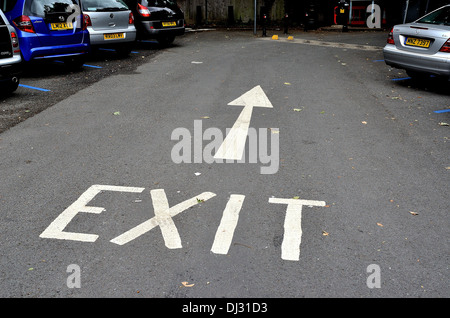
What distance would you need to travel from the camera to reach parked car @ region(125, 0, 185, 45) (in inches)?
575

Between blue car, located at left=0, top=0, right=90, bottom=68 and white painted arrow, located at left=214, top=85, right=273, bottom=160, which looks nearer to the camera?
white painted arrow, located at left=214, top=85, right=273, bottom=160

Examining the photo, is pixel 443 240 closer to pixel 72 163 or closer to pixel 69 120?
pixel 72 163

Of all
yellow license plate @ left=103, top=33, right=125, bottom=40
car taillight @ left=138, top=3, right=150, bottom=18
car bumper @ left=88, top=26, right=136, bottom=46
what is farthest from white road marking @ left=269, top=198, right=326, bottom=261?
car taillight @ left=138, top=3, right=150, bottom=18

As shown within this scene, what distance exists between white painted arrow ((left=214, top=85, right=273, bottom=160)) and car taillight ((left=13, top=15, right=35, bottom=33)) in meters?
5.11

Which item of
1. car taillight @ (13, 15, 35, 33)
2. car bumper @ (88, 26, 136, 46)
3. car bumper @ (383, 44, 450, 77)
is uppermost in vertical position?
car taillight @ (13, 15, 35, 33)

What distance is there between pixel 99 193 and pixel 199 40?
1389 cm

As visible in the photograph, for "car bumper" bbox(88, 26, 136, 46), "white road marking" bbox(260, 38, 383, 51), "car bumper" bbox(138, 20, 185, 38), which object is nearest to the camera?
"car bumper" bbox(88, 26, 136, 46)

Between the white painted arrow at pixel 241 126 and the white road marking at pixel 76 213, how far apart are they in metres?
1.53

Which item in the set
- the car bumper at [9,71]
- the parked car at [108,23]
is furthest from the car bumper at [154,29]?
the car bumper at [9,71]

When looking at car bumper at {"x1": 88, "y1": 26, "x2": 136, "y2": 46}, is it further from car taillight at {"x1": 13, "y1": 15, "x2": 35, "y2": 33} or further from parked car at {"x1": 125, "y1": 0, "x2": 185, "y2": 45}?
car taillight at {"x1": 13, "y1": 15, "x2": 35, "y2": 33}

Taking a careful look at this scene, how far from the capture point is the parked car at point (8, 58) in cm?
865

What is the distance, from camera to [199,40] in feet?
58.4

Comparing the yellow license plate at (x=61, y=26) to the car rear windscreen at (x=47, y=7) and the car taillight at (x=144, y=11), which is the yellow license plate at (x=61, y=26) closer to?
the car rear windscreen at (x=47, y=7)

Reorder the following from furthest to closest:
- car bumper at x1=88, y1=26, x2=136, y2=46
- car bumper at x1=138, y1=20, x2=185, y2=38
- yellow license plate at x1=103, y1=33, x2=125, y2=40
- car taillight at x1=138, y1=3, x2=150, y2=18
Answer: car bumper at x1=138, y1=20, x2=185, y2=38, car taillight at x1=138, y1=3, x2=150, y2=18, yellow license plate at x1=103, y1=33, x2=125, y2=40, car bumper at x1=88, y1=26, x2=136, y2=46
